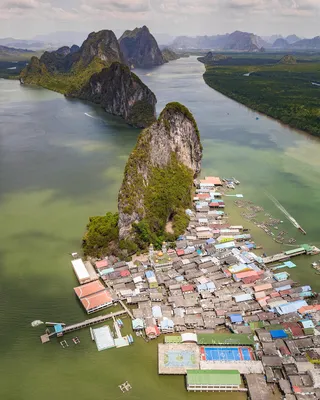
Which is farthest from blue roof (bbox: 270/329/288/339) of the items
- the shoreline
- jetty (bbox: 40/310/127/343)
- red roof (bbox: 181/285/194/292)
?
the shoreline

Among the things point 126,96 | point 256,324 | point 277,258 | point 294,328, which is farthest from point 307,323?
point 126,96

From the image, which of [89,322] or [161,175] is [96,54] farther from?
[89,322]

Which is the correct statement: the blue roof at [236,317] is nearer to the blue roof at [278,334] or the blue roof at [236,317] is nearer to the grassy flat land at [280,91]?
the blue roof at [278,334]

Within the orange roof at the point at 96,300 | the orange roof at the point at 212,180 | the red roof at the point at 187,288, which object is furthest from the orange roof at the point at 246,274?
the orange roof at the point at 212,180

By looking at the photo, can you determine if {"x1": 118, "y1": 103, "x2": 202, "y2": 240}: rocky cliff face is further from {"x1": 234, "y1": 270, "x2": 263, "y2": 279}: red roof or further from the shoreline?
the shoreline

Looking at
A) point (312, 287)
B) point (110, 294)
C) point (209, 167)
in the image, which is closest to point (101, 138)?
point (209, 167)
